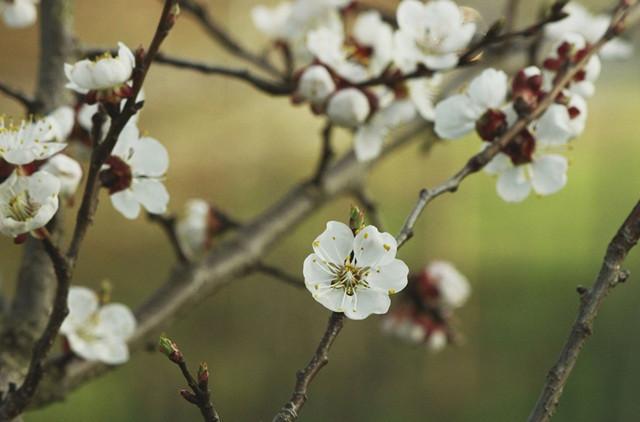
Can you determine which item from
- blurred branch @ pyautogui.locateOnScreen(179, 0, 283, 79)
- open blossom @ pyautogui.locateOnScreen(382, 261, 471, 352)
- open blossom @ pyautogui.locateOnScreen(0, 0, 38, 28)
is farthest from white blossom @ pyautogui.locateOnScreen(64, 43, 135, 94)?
open blossom @ pyautogui.locateOnScreen(382, 261, 471, 352)

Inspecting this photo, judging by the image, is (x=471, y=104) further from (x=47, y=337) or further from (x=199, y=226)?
(x=199, y=226)

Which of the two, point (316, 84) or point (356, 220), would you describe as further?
point (316, 84)

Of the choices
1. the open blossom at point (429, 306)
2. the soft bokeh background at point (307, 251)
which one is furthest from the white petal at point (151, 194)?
the soft bokeh background at point (307, 251)

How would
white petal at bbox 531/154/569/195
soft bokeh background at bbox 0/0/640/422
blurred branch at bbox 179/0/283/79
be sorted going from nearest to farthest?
white petal at bbox 531/154/569/195 < blurred branch at bbox 179/0/283/79 < soft bokeh background at bbox 0/0/640/422

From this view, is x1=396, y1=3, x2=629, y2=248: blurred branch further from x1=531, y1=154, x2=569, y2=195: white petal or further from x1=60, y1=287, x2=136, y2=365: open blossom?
x1=60, y1=287, x2=136, y2=365: open blossom

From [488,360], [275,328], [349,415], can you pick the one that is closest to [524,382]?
[488,360]

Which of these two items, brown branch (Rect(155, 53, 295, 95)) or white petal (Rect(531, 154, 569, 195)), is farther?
brown branch (Rect(155, 53, 295, 95))

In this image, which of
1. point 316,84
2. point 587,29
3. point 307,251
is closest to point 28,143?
point 316,84
